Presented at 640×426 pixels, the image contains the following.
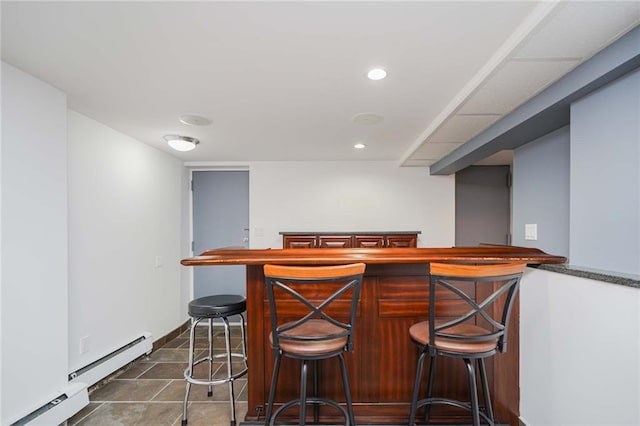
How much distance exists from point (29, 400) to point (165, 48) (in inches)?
87.4

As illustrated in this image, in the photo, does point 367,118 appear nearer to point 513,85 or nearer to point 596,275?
point 513,85

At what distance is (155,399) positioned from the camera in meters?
2.34

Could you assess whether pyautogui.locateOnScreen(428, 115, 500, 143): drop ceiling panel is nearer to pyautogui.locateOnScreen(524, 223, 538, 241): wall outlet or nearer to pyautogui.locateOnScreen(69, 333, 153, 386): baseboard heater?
pyautogui.locateOnScreen(524, 223, 538, 241): wall outlet

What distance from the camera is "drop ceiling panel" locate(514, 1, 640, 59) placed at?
1.15 m

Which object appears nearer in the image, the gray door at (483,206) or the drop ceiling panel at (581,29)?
the drop ceiling panel at (581,29)

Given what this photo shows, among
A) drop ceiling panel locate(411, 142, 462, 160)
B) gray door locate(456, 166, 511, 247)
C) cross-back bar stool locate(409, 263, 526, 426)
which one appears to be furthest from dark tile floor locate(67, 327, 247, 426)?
gray door locate(456, 166, 511, 247)

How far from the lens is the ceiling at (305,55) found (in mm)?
1261

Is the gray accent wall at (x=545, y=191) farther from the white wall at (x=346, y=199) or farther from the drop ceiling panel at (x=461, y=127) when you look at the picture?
the white wall at (x=346, y=199)

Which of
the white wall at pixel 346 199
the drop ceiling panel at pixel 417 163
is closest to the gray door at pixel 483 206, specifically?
the white wall at pixel 346 199

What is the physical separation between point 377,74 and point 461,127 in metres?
1.17

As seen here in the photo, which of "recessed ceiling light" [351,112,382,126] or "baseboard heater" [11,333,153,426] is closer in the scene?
"baseboard heater" [11,333,153,426]

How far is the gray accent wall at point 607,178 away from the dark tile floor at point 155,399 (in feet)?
8.09

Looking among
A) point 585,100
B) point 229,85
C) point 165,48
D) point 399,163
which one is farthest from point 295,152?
point 585,100

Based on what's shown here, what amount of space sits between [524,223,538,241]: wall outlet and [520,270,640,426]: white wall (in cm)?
84
